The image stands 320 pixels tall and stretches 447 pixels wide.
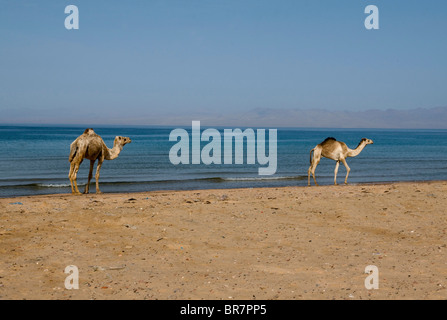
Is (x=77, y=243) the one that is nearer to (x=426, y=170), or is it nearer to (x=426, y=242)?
(x=426, y=242)

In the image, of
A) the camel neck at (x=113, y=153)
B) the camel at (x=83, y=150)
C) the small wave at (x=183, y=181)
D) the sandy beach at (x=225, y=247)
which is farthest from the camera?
the small wave at (x=183, y=181)

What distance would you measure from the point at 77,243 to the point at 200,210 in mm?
3723

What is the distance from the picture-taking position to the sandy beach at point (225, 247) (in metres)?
7.38

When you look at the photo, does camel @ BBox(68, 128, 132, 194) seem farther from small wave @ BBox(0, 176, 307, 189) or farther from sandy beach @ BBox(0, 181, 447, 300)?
small wave @ BBox(0, 176, 307, 189)

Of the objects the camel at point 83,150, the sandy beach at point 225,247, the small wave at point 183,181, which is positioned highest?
the camel at point 83,150

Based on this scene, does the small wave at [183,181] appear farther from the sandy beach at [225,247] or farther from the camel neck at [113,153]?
the sandy beach at [225,247]

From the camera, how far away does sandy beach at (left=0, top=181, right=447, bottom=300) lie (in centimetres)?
738

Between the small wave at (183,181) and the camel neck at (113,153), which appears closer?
the camel neck at (113,153)

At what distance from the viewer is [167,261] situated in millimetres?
8852

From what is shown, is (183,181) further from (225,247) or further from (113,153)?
(225,247)

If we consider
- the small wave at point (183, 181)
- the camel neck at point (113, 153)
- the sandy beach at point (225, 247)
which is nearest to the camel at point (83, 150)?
the camel neck at point (113, 153)

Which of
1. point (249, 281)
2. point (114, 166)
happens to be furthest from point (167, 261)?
point (114, 166)

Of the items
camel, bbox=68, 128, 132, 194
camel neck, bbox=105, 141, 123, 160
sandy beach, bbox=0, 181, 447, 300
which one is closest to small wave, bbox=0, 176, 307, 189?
camel neck, bbox=105, 141, 123, 160

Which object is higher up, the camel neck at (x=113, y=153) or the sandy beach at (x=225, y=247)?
the camel neck at (x=113, y=153)
